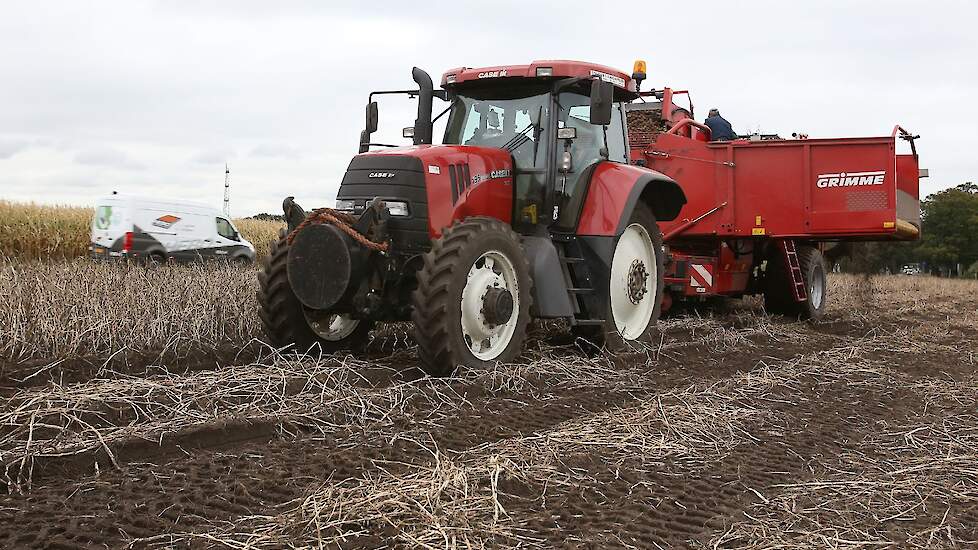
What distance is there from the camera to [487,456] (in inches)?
161

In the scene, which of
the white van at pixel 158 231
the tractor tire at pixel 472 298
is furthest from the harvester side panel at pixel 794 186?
the white van at pixel 158 231

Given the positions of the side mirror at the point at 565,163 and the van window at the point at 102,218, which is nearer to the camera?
the side mirror at the point at 565,163

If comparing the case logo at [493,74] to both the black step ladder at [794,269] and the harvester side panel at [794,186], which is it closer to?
the harvester side panel at [794,186]

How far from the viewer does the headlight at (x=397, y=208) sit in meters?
6.38

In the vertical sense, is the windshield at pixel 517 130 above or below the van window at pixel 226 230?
above

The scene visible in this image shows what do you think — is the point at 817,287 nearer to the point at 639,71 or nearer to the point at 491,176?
the point at 639,71

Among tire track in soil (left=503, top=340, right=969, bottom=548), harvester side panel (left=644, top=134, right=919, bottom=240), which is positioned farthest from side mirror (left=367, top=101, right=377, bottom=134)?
harvester side panel (left=644, top=134, right=919, bottom=240)

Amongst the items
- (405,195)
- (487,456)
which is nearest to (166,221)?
(405,195)

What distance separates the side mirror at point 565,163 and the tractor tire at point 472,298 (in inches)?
35.7

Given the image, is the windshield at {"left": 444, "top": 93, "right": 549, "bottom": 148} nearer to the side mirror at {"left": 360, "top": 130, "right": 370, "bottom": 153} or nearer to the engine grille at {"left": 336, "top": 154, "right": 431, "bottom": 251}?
the side mirror at {"left": 360, "top": 130, "right": 370, "bottom": 153}

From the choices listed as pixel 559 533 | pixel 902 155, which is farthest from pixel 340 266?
pixel 902 155

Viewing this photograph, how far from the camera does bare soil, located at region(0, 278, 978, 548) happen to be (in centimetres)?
321

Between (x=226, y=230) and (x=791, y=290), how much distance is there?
1277 centimetres

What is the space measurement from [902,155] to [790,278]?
1896mm
